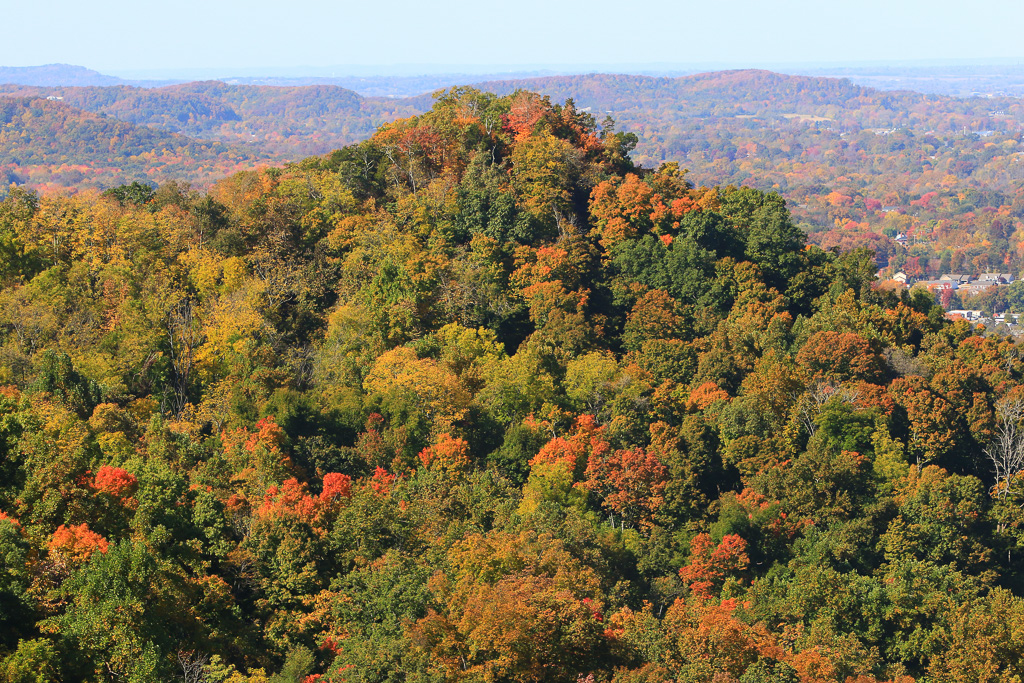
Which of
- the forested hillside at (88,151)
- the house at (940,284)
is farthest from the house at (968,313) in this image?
the forested hillside at (88,151)

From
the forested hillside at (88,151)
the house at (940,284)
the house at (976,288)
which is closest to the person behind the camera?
the house at (976,288)

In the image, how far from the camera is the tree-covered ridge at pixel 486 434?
19.8 metres

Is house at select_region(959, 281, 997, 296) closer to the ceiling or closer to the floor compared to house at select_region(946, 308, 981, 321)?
closer to the ceiling

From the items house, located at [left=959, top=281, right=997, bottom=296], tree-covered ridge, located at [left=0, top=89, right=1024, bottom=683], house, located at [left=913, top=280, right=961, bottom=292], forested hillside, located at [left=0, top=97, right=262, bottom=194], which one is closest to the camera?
tree-covered ridge, located at [left=0, top=89, right=1024, bottom=683]

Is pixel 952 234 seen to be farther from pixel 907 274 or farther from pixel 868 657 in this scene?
pixel 868 657

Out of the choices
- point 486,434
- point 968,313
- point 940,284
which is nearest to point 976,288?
point 940,284

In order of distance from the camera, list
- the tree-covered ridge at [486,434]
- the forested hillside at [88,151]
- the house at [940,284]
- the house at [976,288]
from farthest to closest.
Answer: the forested hillside at [88,151] < the house at [940,284] < the house at [976,288] < the tree-covered ridge at [486,434]

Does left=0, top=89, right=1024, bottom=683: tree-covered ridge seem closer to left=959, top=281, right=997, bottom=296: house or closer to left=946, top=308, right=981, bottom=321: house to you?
left=946, top=308, right=981, bottom=321: house

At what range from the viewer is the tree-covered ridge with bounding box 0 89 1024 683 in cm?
1975

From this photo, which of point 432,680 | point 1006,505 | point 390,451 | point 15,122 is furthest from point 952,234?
point 15,122

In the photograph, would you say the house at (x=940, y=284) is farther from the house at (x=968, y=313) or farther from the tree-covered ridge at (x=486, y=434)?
the tree-covered ridge at (x=486, y=434)

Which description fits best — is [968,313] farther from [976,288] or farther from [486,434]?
[486,434]

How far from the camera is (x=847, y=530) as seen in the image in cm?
2814

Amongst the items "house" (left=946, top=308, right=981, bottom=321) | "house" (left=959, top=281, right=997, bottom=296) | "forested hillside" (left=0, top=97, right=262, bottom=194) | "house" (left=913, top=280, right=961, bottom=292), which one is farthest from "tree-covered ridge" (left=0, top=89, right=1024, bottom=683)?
"forested hillside" (left=0, top=97, right=262, bottom=194)
